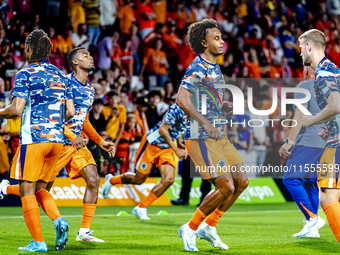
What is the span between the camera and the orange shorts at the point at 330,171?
5336 mm

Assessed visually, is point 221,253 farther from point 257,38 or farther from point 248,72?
point 257,38

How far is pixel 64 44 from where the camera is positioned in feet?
47.5

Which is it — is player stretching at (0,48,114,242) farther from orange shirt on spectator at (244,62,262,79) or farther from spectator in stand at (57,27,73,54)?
orange shirt on spectator at (244,62,262,79)

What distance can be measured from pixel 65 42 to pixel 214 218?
978 cm

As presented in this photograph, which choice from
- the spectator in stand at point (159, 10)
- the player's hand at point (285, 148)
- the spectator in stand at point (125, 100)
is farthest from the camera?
the spectator in stand at point (159, 10)

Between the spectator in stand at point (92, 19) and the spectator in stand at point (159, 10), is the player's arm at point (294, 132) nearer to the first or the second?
the spectator in stand at point (92, 19)

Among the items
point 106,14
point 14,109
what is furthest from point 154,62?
point 14,109

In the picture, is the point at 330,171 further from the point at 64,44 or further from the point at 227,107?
the point at 64,44

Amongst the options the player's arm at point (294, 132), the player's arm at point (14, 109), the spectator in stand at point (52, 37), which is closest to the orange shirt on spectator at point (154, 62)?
the spectator in stand at point (52, 37)

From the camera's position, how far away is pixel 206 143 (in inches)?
230

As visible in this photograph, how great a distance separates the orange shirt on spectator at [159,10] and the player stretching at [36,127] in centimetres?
1232

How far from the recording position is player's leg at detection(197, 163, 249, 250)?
5.89 meters

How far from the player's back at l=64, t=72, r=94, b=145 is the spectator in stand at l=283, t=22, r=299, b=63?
48.7 feet

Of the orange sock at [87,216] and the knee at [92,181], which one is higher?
the knee at [92,181]
